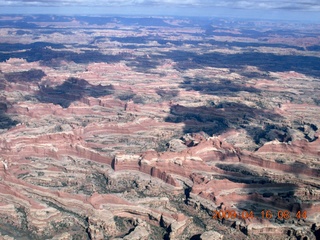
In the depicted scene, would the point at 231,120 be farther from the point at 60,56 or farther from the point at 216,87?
the point at 60,56

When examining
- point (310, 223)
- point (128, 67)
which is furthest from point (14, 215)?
point (128, 67)

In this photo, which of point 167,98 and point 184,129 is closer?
point 184,129

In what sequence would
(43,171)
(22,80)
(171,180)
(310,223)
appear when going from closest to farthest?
(310,223) → (171,180) → (43,171) → (22,80)

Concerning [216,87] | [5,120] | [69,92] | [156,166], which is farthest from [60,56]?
[156,166]

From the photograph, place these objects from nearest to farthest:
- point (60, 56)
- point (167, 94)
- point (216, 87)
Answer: point (167, 94) → point (216, 87) → point (60, 56)

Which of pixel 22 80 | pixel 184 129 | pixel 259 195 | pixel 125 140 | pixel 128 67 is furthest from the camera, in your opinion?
Answer: pixel 128 67

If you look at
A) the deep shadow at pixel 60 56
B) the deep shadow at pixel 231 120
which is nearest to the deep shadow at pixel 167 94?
the deep shadow at pixel 231 120

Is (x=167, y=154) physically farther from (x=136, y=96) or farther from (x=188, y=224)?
(x=136, y=96)

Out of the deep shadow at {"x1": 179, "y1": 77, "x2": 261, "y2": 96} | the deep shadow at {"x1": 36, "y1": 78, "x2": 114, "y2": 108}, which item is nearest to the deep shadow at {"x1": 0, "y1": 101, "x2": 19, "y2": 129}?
the deep shadow at {"x1": 36, "y1": 78, "x2": 114, "y2": 108}
